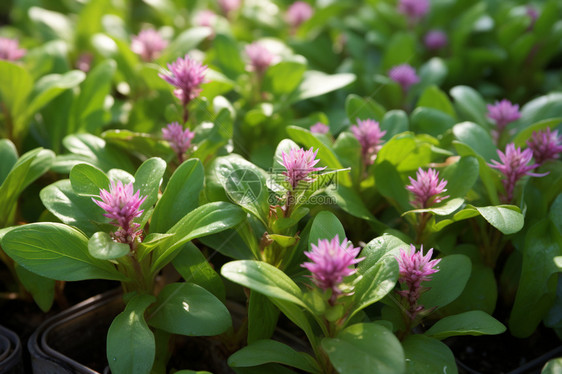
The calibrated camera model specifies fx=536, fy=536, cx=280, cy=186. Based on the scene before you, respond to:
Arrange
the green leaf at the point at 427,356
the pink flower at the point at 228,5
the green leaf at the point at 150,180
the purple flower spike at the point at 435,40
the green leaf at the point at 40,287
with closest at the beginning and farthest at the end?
the green leaf at the point at 427,356
the green leaf at the point at 150,180
the green leaf at the point at 40,287
the purple flower spike at the point at 435,40
the pink flower at the point at 228,5

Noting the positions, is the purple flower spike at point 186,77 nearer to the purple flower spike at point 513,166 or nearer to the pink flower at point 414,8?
the purple flower spike at point 513,166

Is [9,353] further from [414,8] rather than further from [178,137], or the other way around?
[414,8]

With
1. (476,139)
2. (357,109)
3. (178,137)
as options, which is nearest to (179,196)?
(178,137)

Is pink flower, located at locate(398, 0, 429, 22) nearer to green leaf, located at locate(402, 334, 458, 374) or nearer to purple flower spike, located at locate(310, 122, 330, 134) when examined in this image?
purple flower spike, located at locate(310, 122, 330, 134)

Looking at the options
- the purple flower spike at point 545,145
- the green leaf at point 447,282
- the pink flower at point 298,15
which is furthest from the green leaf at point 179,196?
the pink flower at point 298,15

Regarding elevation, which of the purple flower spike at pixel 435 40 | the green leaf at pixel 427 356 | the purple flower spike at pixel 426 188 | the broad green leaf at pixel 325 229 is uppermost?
the purple flower spike at pixel 435 40

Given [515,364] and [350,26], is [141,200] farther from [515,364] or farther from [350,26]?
[350,26]

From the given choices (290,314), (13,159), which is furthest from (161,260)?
(13,159)
